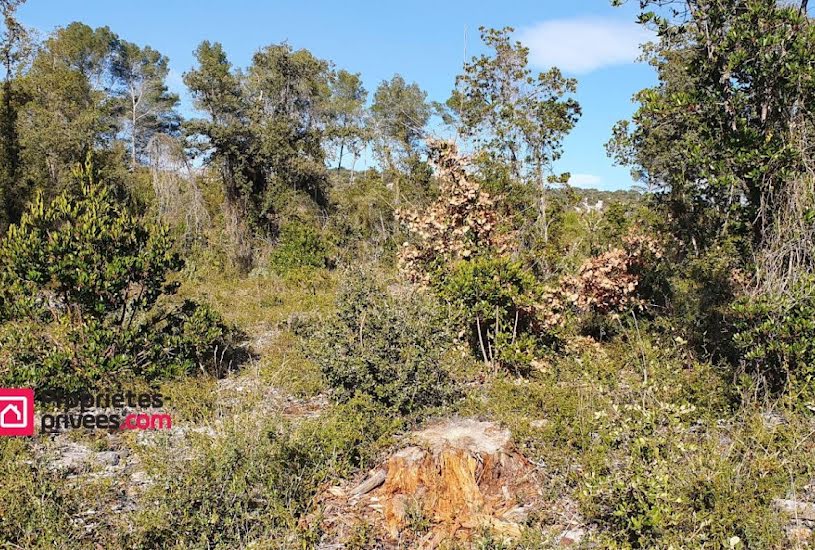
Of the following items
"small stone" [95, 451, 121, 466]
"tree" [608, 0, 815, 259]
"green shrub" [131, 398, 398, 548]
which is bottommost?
"small stone" [95, 451, 121, 466]

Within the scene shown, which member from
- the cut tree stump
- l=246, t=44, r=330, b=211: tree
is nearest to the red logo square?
the cut tree stump

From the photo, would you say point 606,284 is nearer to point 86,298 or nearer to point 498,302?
point 498,302

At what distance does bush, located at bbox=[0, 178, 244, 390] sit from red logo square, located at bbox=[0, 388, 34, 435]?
0.10 metres

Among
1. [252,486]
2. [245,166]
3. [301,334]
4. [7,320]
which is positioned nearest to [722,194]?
[252,486]

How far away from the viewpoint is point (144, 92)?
35.0 meters

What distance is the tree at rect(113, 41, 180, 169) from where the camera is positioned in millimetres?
34062

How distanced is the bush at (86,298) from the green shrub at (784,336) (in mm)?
5113

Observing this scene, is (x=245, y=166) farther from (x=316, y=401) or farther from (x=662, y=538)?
(x=662, y=538)

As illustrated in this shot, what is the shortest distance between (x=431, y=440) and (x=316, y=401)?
73.5 inches

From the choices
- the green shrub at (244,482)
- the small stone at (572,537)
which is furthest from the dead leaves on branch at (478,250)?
the small stone at (572,537)

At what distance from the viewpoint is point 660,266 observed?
7.53 m

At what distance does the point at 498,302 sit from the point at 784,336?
2.56m

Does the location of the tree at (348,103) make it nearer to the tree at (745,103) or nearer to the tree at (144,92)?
the tree at (144,92)

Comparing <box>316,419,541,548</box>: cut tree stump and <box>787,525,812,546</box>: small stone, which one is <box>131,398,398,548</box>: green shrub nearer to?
<box>316,419,541,548</box>: cut tree stump
